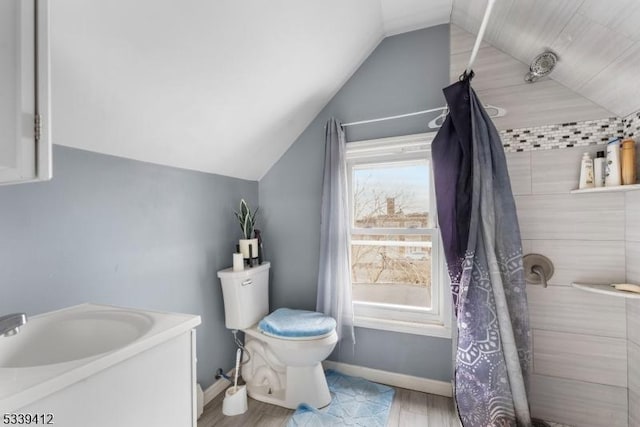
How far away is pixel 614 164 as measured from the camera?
4.46 feet

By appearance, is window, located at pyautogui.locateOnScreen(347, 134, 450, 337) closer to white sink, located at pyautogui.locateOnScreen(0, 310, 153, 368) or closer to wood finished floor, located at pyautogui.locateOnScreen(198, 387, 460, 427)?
wood finished floor, located at pyautogui.locateOnScreen(198, 387, 460, 427)

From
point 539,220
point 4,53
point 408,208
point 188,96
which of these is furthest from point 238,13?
point 539,220

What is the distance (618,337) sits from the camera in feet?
4.77

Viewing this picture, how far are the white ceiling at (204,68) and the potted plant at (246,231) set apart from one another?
11.0 inches

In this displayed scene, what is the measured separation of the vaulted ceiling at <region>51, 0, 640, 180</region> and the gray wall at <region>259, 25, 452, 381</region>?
6.3 inches

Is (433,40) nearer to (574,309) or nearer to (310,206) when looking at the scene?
(310,206)

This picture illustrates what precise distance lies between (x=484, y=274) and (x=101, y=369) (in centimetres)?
156

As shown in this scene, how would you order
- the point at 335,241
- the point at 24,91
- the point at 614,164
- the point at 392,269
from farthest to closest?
the point at 392,269 → the point at 335,241 → the point at 614,164 → the point at 24,91

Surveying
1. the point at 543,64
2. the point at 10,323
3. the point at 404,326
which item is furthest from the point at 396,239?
the point at 10,323

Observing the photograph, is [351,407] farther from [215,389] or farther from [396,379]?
[215,389]

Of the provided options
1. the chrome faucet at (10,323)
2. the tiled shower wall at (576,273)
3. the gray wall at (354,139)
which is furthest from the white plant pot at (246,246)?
the tiled shower wall at (576,273)

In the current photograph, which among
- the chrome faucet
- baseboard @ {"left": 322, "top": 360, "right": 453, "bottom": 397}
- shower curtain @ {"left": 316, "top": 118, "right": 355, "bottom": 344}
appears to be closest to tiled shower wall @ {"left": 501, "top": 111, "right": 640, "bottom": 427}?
baseboard @ {"left": 322, "top": 360, "right": 453, "bottom": 397}

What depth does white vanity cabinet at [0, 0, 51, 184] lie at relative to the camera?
58 cm

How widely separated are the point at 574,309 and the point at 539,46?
1465 mm
